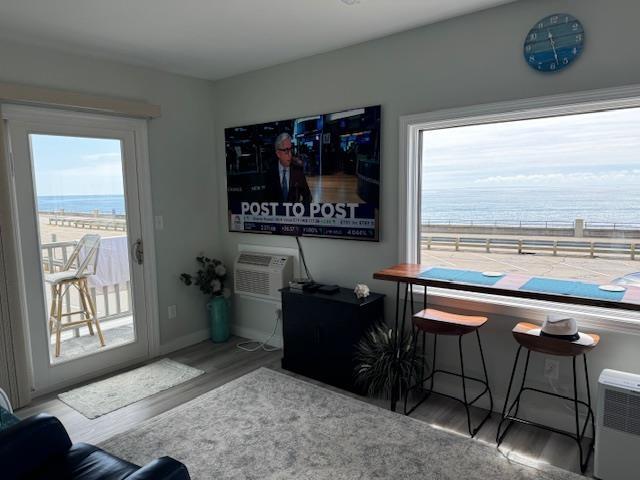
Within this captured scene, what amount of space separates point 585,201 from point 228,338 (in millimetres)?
3336

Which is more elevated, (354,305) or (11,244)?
(11,244)

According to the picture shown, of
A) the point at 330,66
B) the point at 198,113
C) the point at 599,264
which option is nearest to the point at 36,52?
the point at 198,113

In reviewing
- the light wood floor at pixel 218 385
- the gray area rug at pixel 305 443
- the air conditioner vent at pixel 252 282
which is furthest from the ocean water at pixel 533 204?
the air conditioner vent at pixel 252 282

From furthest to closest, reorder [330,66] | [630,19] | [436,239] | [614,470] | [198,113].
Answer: [198,113], [330,66], [436,239], [630,19], [614,470]

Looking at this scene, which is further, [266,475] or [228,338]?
[228,338]

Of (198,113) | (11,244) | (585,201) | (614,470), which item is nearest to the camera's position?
(614,470)

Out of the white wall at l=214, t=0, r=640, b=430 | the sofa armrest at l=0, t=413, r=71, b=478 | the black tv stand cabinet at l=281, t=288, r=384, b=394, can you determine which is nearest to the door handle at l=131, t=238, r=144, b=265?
the white wall at l=214, t=0, r=640, b=430

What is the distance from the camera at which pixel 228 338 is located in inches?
171

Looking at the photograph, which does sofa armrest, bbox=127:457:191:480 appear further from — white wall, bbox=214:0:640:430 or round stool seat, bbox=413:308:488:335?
white wall, bbox=214:0:640:430

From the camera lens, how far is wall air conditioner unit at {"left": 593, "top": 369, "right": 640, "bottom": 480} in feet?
6.67

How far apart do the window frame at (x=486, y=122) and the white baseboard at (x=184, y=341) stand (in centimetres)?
230

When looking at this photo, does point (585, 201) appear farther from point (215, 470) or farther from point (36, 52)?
point (36, 52)

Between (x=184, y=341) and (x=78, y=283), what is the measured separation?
3.80 ft

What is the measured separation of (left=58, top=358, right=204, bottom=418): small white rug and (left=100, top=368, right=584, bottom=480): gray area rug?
0.43m
